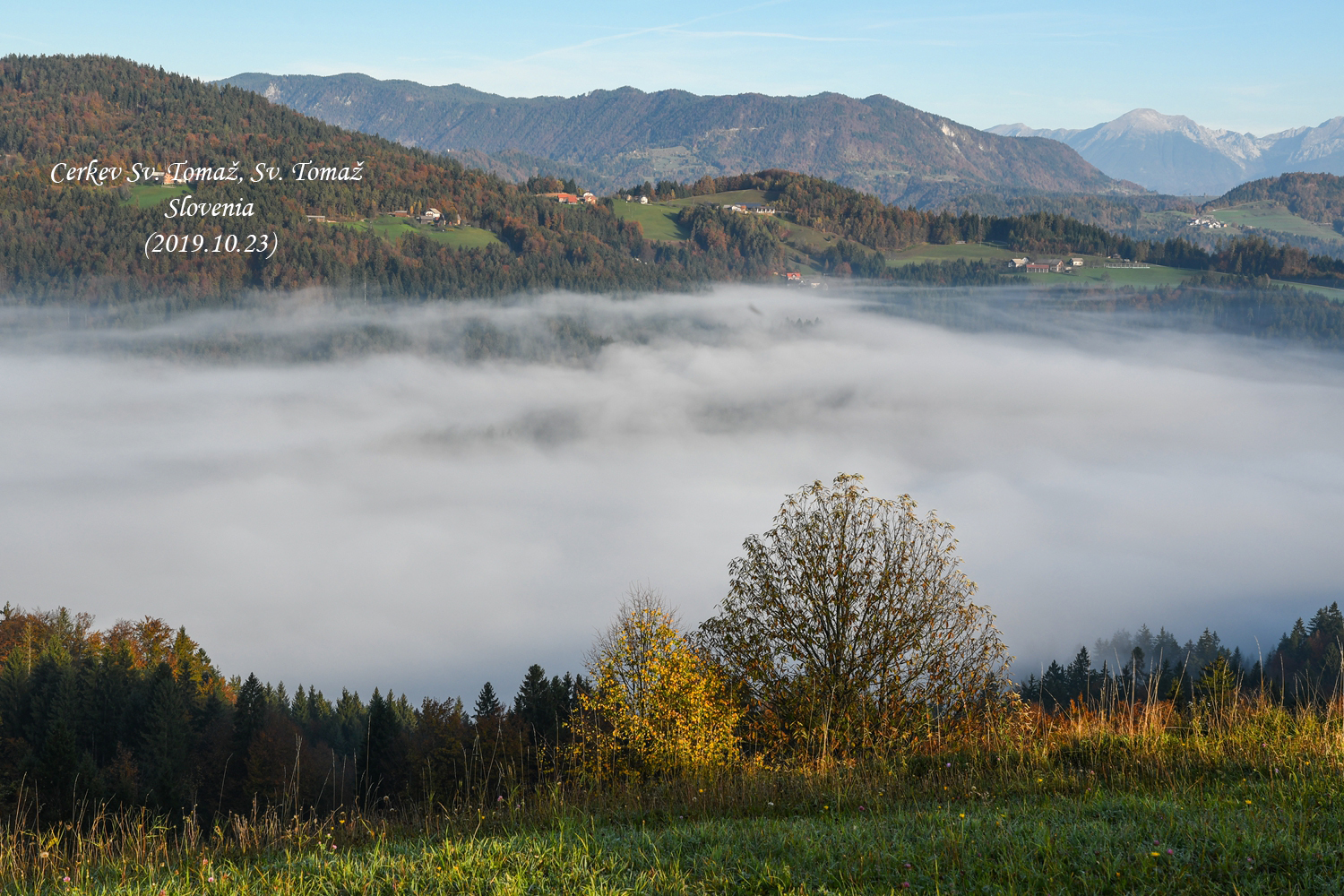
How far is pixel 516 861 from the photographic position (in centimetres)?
662

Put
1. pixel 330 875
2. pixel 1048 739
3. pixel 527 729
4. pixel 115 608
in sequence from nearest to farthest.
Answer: pixel 330 875, pixel 1048 739, pixel 527 729, pixel 115 608

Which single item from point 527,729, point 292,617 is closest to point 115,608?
point 292,617

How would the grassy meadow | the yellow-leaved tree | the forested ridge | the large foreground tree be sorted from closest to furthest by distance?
the grassy meadow, the yellow-leaved tree, the large foreground tree, the forested ridge

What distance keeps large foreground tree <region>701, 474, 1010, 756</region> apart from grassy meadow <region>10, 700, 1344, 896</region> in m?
8.74

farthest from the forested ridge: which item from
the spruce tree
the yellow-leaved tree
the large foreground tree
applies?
the large foreground tree

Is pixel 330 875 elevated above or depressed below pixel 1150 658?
above

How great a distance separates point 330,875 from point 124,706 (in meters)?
50.7

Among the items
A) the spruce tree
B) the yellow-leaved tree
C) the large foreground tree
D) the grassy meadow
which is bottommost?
the spruce tree

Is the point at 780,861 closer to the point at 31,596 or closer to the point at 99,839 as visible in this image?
the point at 99,839

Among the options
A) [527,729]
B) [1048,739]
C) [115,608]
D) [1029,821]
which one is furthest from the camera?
[115,608]

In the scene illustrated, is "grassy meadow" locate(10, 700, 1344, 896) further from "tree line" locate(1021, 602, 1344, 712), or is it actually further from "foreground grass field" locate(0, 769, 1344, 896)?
"tree line" locate(1021, 602, 1344, 712)

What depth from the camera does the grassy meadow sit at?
237 inches

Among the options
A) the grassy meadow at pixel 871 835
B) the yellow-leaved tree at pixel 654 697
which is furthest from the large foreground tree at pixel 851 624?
the grassy meadow at pixel 871 835

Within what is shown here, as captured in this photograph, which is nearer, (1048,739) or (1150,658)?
(1048,739)
